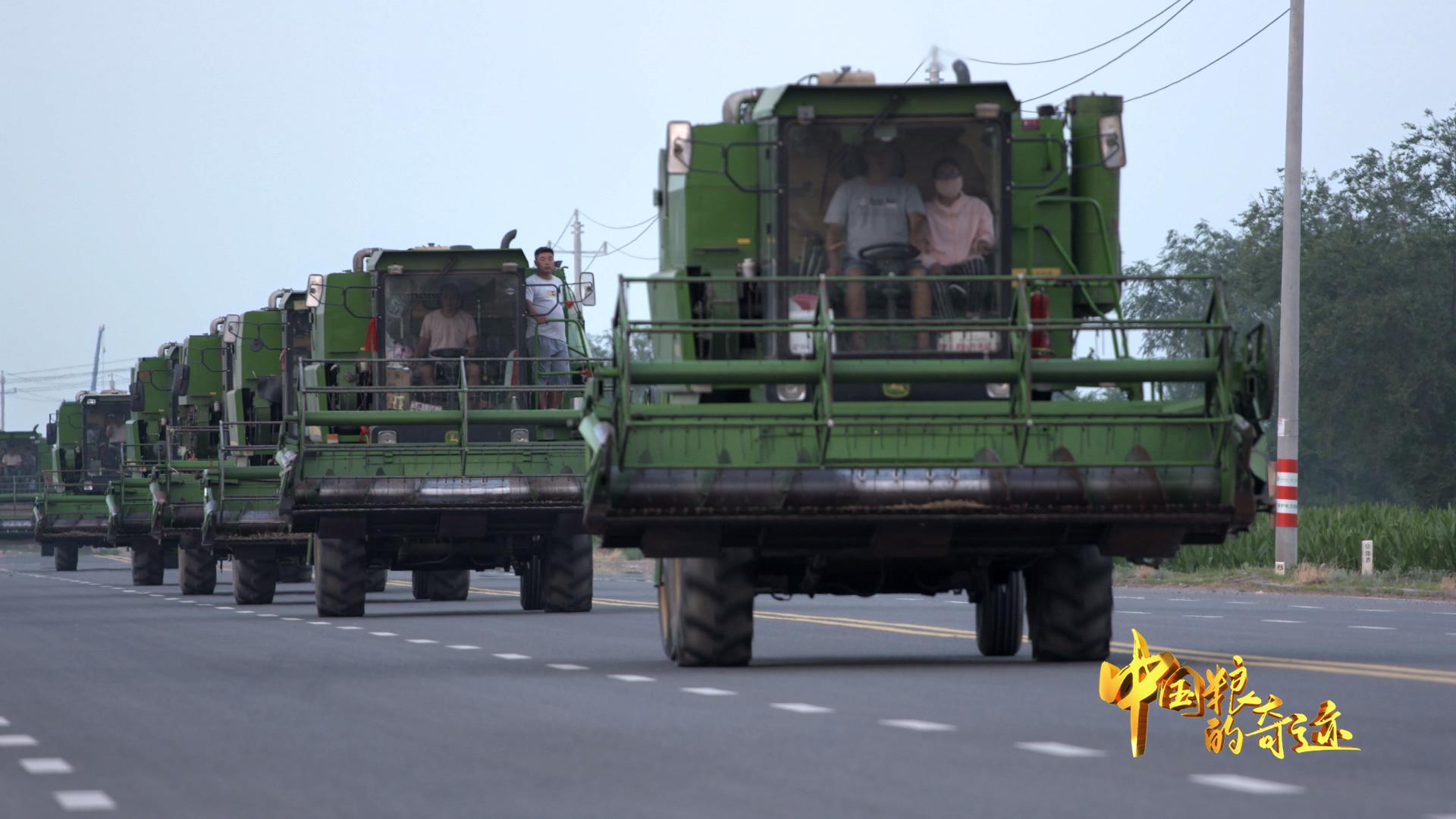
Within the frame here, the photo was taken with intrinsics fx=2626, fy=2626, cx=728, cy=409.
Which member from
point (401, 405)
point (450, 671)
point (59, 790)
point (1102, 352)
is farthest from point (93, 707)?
point (401, 405)

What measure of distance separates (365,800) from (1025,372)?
21.5 feet

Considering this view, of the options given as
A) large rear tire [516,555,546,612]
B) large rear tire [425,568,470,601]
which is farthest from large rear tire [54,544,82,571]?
large rear tire [516,555,546,612]

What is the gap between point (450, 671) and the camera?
17109mm

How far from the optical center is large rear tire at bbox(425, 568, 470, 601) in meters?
34.3

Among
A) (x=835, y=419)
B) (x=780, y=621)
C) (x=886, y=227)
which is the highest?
(x=886, y=227)

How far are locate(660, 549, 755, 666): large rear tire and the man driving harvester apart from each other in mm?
2109

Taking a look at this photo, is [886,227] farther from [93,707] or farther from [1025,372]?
[93,707]

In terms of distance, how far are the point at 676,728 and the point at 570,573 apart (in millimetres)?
15450

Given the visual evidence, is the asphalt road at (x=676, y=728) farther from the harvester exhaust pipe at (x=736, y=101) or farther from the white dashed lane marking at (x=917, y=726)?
the harvester exhaust pipe at (x=736, y=101)

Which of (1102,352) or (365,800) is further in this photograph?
(1102,352)

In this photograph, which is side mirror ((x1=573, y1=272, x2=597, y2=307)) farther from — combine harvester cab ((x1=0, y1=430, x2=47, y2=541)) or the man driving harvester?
combine harvester cab ((x1=0, y1=430, x2=47, y2=541))

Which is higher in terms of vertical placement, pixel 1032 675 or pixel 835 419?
pixel 835 419

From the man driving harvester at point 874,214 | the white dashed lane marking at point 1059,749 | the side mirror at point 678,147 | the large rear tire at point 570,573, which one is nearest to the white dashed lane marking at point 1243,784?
the white dashed lane marking at point 1059,749

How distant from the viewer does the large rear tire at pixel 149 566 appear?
44.0 m
